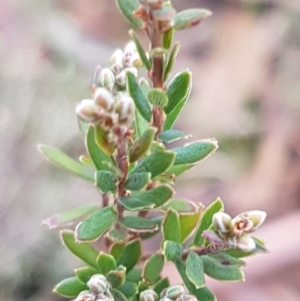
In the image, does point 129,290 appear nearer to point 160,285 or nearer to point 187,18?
point 160,285

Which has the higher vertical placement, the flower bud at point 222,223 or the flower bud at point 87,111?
the flower bud at point 87,111

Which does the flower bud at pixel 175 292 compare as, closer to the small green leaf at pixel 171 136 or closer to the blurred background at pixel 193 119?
the small green leaf at pixel 171 136

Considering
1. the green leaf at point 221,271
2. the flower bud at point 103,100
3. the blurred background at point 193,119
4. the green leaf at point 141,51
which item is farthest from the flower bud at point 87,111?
the blurred background at point 193,119

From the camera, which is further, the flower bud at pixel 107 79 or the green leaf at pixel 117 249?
the green leaf at pixel 117 249

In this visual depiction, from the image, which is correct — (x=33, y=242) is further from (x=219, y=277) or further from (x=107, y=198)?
(x=219, y=277)

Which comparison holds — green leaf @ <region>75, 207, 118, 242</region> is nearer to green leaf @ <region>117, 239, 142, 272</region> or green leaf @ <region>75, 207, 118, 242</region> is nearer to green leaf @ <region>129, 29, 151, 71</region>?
green leaf @ <region>117, 239, 142, 272</region>

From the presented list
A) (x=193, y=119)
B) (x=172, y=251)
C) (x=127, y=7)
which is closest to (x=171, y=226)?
(x=172, y=251)

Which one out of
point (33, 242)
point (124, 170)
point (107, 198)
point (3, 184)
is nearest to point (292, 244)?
point (33, 242)

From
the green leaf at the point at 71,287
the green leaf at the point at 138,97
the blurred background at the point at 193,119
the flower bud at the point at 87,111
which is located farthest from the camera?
the blurred background at the point at 193,119
